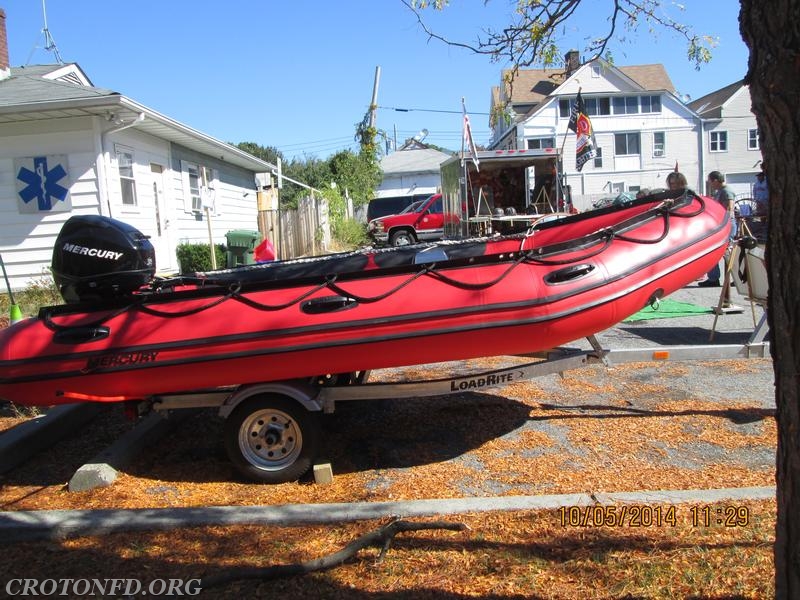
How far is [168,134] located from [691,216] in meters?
11.9

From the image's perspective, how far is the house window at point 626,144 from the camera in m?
42.7

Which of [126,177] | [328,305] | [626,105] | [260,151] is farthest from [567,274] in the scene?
[260,151]

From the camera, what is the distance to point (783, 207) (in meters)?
1.88

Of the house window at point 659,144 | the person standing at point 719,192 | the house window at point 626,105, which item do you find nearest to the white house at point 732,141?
the house window at point 659,144

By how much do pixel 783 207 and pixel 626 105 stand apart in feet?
147

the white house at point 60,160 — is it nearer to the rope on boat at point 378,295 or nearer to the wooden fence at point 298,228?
the wooden fence at point 298,228

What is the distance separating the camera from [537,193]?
58.7ft

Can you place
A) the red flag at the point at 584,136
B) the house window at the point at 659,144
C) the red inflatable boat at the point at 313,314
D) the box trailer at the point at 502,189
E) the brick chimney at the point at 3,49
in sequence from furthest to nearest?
the house window at the point at 659,144 < the red flag at the point at 584,136 < the box trailer at the point at 502,189 < the brick chimney at the point at 3,49 < the red inflatable boat at the point at 313,314

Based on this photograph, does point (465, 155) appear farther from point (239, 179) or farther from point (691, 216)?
point (691, 216)

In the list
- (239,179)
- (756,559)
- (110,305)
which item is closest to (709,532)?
(756,559)

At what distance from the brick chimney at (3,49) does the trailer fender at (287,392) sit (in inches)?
459

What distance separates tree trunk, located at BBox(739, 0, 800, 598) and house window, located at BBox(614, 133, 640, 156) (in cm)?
4364

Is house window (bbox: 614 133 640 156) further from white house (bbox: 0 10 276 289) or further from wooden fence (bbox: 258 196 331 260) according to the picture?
white house (bbox: 0 10 276 289)

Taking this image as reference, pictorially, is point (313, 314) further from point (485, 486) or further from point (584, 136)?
point (584, 136)
